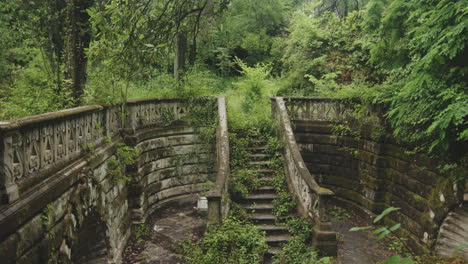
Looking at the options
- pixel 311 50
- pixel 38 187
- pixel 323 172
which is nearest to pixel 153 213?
pixel 323 172

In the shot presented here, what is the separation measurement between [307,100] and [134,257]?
7.76 metres

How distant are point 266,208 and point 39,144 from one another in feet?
21.1

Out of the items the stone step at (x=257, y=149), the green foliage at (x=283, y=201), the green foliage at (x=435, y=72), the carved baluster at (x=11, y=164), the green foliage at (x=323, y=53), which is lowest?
the green foliage at (x=283, y=201)

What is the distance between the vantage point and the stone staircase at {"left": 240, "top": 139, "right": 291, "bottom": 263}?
8.24m

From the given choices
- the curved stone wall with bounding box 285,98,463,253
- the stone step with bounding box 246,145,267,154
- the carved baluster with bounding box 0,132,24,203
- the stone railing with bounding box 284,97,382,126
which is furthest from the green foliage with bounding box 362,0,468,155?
the carved baluster with bounding box 0,132,24,203

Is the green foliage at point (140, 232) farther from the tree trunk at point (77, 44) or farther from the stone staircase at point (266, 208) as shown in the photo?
the tree trunk at point (77, 44)

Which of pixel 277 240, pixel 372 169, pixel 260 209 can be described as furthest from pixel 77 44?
pixel 372 169

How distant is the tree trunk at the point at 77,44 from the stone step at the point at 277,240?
574 centimetres

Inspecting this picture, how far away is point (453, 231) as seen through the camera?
7.04 m

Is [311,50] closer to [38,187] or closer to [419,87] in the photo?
[419,87]

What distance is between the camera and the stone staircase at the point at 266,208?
324 inches

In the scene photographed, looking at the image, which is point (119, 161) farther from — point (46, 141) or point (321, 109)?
point (321, 109)

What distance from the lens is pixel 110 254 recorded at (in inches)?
291

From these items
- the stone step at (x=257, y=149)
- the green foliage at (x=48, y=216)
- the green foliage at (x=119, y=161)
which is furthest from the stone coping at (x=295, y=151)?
the green foliage at (x=48, y=216)
